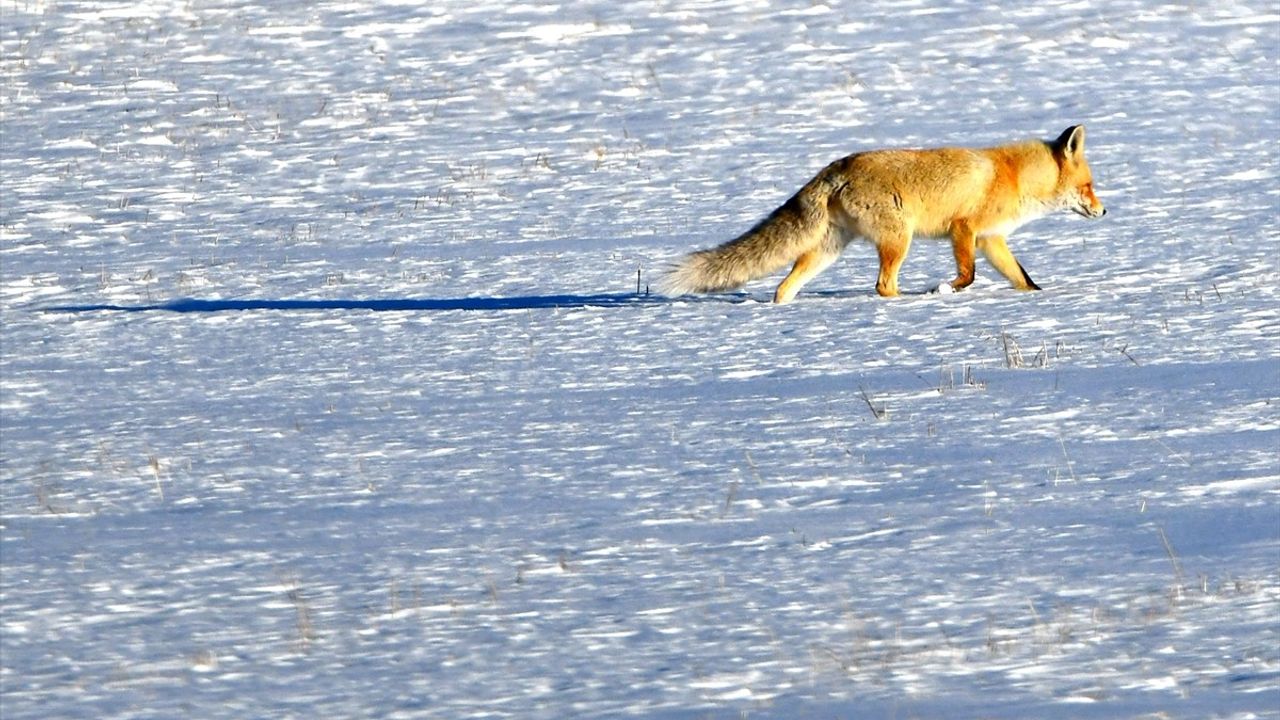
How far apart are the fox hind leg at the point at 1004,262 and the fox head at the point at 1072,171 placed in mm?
466

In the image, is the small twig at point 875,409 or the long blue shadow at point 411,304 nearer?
the small twig at point 875,409

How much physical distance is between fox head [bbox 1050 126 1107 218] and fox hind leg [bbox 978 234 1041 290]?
47 centimetres

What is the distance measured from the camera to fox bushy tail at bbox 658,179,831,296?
9.54m

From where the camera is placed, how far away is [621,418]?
765 centimetres

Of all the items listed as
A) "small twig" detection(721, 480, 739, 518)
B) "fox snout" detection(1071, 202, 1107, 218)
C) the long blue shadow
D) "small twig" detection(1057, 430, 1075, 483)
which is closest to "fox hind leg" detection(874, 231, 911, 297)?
the long blue shadow

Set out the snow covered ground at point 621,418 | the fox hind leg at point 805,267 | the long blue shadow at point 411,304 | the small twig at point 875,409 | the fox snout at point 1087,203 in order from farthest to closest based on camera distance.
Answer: the long blue shadow at point 411,304, the fox snout at point 1087,203, the fox hind leg at point 805,267, the small twig at point 875,409, the snow covered ground at point 621,418

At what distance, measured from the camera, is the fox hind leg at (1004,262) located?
32.7 ft

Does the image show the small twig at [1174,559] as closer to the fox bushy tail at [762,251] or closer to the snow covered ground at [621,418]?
the snow covered ground at [621,418]

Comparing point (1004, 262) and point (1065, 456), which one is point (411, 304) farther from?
point (1065, 456)

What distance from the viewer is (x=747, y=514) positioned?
6.22 meters

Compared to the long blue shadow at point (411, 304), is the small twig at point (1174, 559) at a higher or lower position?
higher

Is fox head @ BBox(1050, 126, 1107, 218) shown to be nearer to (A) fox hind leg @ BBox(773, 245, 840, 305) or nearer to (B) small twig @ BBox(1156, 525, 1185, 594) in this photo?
(A) fox hind leg @ BBox(773, 245, 840, 305)

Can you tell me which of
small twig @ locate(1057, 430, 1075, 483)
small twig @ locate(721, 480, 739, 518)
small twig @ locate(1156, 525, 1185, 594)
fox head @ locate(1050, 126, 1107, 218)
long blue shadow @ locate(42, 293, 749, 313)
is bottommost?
long blue shadow @ locate(42, 293, 749, 313)

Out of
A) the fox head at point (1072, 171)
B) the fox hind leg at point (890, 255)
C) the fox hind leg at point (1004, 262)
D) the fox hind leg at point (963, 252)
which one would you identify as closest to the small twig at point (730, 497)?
the fox hind leg at point (890, 255)
